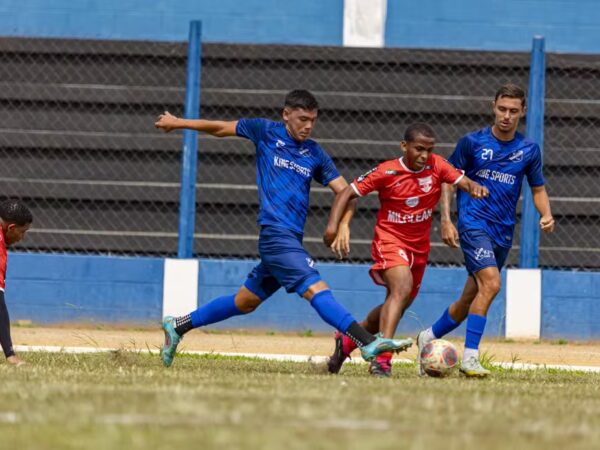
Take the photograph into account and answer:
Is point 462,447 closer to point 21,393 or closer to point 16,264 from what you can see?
point 21,393

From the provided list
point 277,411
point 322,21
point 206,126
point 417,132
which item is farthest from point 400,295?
point 322,21

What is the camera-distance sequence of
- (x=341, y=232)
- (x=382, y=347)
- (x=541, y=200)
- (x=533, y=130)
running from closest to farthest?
1. (x=382, y=347)
2. (x=341, y=232)
3. (x=541, y=200)
4. (x=533, y=130)

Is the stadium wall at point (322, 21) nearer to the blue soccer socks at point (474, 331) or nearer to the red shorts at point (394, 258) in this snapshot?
the red shorts at point (394, 258)

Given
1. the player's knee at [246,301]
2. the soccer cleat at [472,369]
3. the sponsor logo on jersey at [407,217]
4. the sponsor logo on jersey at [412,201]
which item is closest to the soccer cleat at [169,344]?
the player's knee at [246,301]

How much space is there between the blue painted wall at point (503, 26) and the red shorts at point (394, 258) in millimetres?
6866

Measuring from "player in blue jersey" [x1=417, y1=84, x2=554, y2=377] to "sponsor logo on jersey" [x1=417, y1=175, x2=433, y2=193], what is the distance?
0.75 ft

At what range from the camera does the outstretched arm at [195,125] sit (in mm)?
8875

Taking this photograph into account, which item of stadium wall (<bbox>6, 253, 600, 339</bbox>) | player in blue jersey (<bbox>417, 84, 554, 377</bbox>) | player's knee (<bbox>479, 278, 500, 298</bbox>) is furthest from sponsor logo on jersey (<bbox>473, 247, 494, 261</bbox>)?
stadium wall (<bbox>6, 253, 600, 339</bbox>)

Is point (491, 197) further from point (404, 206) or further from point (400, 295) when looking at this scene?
point (400, 295)

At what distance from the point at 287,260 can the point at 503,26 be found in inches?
306

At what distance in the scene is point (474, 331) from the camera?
8992mm

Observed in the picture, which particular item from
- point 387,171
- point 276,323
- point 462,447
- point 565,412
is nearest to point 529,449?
point 462,447

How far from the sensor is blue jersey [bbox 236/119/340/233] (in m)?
8.78

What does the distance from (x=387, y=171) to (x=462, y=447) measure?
4.52m
